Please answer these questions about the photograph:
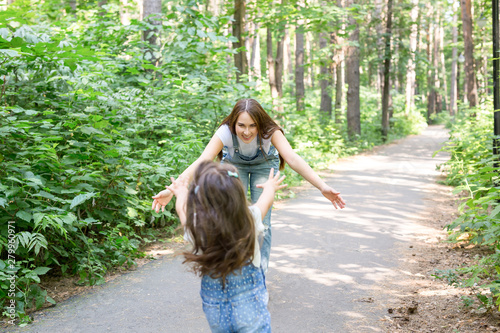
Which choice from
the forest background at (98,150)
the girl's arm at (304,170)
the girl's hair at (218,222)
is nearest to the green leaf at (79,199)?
the forest background at (98,150)

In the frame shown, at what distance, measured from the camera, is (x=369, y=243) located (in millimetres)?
6508

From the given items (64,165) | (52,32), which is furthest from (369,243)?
(52,32)

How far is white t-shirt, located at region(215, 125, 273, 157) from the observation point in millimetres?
3725

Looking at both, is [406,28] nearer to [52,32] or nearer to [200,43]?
[200,43]

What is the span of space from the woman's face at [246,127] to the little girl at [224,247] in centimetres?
119

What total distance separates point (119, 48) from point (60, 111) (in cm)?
397

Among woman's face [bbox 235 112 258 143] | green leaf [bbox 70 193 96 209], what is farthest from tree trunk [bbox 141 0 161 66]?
woman's face [bbox 235 112 258 143]

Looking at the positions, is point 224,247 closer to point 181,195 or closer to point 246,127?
point 181,195

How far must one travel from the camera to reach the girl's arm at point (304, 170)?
342 centimetres

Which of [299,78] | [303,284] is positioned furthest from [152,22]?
[299,78]

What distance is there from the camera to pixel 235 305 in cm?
231

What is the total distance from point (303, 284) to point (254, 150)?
1881 millimetres

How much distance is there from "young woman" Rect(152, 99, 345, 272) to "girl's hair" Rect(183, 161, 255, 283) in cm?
89

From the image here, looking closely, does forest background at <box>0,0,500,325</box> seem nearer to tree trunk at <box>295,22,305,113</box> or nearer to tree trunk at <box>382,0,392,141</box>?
tree trunk at <box>295,22,305,113</box>
